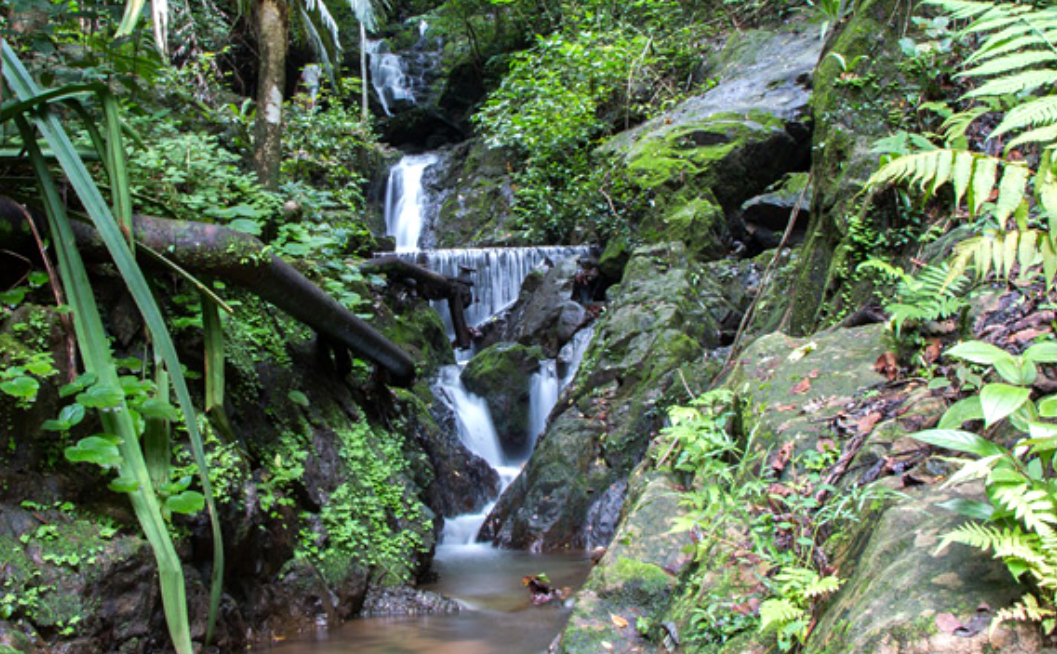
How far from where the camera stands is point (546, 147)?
14805mm

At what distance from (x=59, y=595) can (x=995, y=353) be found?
3.54 meters

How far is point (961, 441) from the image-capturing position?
176 cm

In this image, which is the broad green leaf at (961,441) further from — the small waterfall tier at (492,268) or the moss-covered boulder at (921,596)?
the small waterfall tier at (492,268)

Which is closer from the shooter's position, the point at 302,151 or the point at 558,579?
the point at 558,579

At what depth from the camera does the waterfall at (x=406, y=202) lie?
57.2 ft

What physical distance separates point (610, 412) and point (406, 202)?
38.3 ft

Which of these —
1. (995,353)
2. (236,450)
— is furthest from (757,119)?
(995,353)

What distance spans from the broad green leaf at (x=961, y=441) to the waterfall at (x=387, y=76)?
73.0 ft

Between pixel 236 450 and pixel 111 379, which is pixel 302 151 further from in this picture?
pixel 111 379

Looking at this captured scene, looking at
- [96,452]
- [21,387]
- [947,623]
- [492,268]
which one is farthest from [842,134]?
[492,268]

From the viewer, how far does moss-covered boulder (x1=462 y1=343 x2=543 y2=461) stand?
9844 mm

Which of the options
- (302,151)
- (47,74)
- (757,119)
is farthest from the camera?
(757,119)

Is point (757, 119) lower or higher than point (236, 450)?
higher

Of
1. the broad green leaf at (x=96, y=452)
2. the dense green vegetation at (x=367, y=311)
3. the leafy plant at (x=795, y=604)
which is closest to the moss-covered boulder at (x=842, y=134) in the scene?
the dense green vegetation at (x=367, y=311)
